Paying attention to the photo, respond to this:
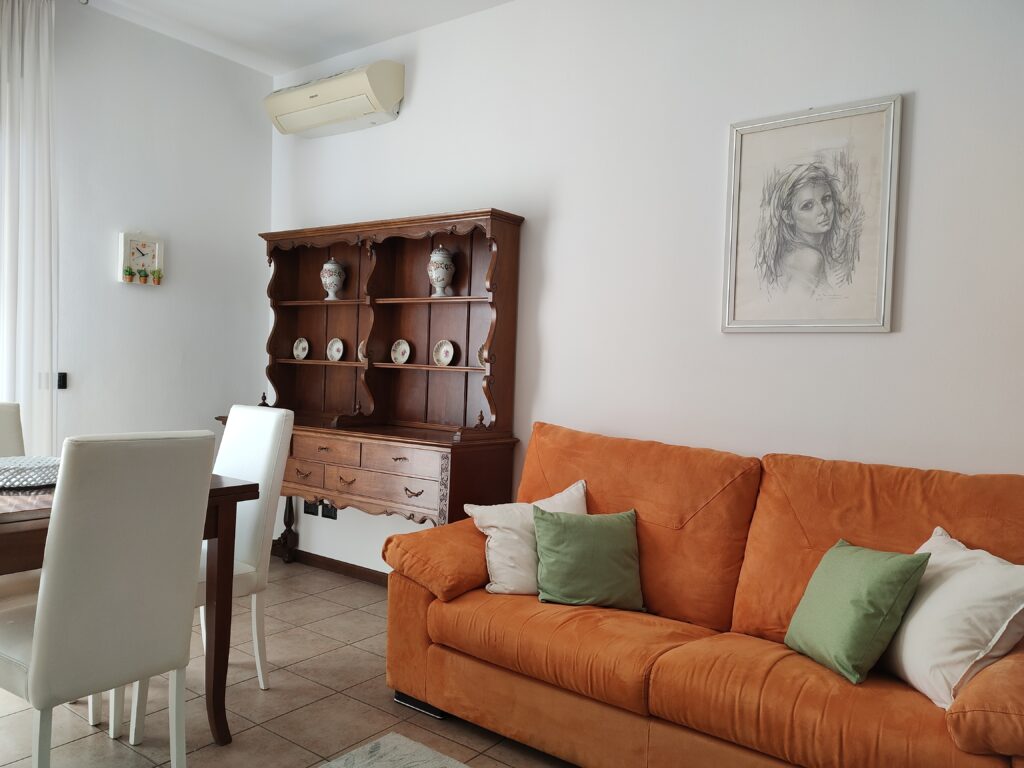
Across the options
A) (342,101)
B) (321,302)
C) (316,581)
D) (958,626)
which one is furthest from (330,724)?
(342,101)

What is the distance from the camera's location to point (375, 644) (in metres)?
3.24

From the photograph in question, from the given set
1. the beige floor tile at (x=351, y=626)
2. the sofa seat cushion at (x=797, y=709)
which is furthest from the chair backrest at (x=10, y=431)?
the sofa seat cushion at (x=797, y=709)

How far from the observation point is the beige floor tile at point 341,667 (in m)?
2.87

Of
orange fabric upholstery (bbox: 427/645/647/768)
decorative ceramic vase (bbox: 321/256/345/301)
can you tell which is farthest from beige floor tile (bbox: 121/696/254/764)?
decorative ceramic vase (bbox: 321/256/345/301)

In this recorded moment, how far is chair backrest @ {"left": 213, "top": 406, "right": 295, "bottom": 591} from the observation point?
2711 millimetres

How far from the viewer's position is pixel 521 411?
3.63 meters

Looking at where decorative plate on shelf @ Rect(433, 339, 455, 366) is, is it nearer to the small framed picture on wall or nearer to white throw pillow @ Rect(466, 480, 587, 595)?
white throw pillow @ Rect(466, 480, 587, 595)

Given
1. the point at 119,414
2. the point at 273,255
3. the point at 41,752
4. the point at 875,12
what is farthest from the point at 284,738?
the point at 875,12

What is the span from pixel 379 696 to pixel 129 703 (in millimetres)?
855

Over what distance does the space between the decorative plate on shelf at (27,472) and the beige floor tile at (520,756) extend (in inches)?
61.9

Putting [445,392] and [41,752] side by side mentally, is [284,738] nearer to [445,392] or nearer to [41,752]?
[41,752]

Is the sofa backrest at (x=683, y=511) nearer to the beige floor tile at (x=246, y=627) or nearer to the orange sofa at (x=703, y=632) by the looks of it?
the orange sofa at (x=703, y=632)

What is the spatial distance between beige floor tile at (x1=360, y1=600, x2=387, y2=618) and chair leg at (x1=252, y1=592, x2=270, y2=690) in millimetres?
881

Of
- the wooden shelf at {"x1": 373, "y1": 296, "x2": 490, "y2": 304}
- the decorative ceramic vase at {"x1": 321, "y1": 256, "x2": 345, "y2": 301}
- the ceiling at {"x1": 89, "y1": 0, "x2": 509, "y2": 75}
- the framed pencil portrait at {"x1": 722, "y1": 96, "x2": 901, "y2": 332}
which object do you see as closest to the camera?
the framed pencil portrait at {"x1": 722, "y1": 96, "x2": 901, "y2": 332}
